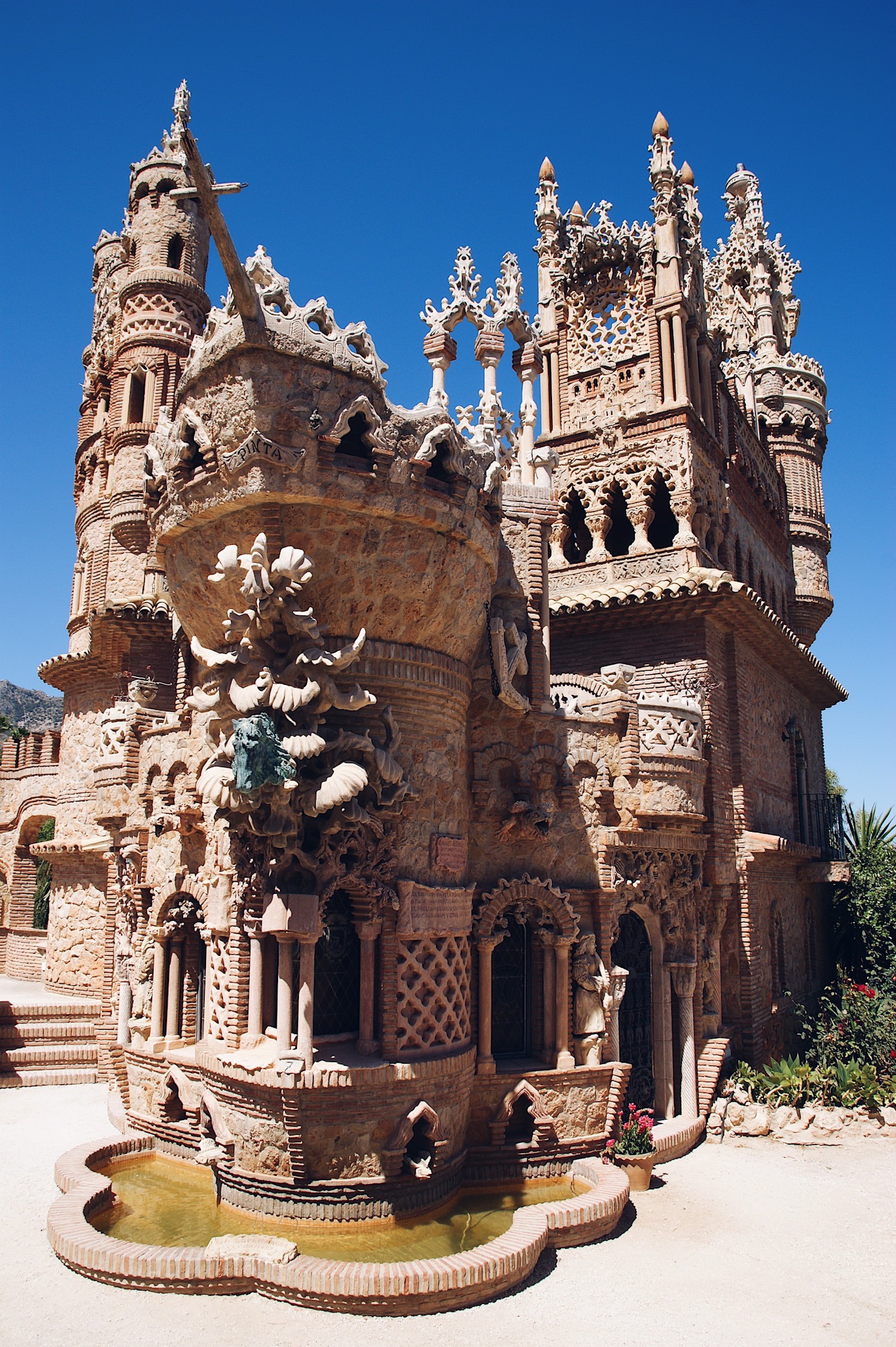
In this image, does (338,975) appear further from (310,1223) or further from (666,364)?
(666,364)

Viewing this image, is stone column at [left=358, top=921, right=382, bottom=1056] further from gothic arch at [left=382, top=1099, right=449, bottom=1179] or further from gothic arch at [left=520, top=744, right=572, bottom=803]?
gothic arch at [left=520, top=744, right=572, bottom=803]

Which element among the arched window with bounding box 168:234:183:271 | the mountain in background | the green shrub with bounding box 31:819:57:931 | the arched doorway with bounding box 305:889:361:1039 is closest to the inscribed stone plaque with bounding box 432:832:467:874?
the arched doorway with bounding box 305:889:361:1039

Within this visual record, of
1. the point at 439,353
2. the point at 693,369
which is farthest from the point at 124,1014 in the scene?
the point at 693,369

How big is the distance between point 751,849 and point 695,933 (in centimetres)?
206

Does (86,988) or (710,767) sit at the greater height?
(710,767)

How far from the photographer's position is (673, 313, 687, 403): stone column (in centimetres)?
1720

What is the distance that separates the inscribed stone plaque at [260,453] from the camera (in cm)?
974

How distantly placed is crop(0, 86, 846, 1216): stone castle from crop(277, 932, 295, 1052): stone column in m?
0.03

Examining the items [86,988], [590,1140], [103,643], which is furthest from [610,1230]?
[103,643]

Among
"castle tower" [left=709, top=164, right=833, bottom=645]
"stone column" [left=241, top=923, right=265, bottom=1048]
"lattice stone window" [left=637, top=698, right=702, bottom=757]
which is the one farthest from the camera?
"castle tower" [left=709, top=164, right=833, bottom=645]

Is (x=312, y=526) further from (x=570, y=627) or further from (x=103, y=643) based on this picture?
(x=103, y=643)

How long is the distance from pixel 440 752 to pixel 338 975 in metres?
2.66

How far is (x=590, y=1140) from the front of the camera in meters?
11.9

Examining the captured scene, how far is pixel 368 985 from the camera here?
1032 centimetres
